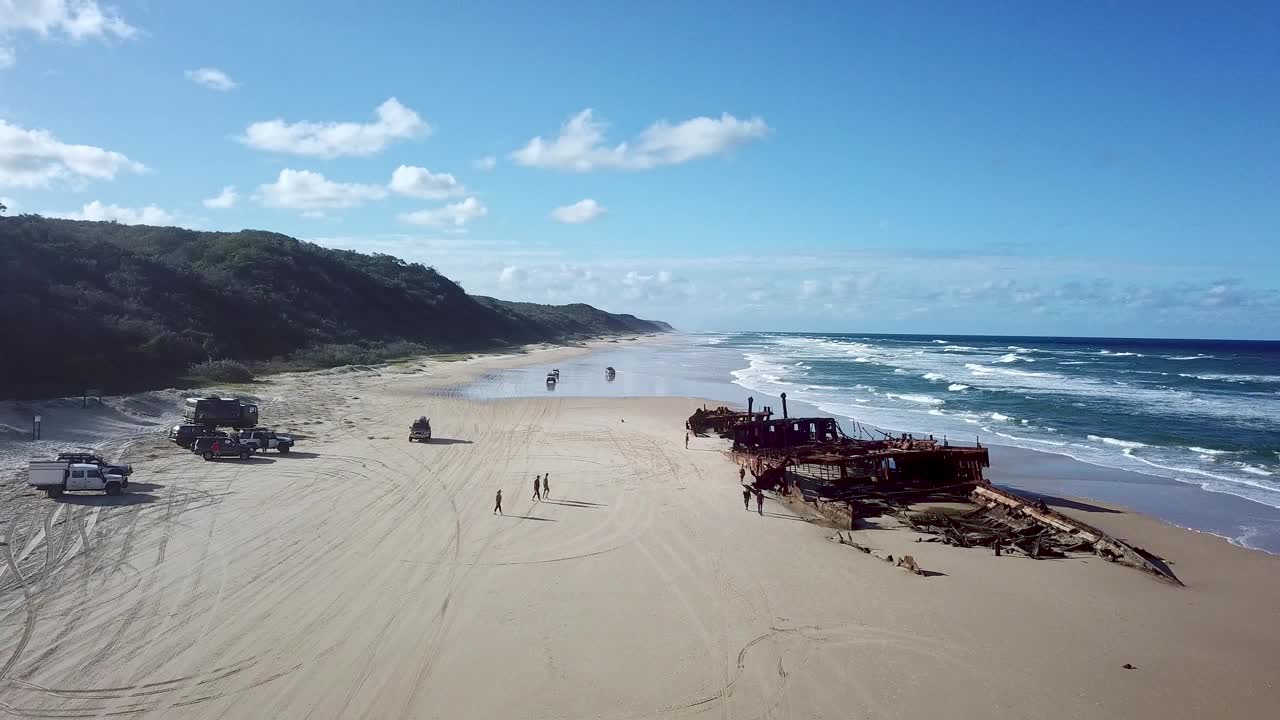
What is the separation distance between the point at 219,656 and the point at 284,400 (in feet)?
105

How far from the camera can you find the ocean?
25.7 m

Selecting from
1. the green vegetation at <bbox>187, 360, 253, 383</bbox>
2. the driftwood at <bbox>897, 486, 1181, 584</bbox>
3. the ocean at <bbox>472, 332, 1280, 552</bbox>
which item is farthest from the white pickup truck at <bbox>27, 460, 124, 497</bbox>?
the ocean at <bbox>472, 332, 1280, 552</bbox>

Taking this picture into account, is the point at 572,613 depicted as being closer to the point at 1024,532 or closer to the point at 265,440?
the point at 1024,532

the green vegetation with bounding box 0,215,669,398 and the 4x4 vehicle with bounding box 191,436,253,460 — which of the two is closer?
the 4x4 vehicle with bounding box 191,436,253,460

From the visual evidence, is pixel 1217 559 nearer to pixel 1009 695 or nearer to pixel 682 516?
pixel 1009 695

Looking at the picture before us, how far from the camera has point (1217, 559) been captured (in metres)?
18.2

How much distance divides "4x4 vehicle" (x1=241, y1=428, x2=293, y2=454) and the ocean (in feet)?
73.2

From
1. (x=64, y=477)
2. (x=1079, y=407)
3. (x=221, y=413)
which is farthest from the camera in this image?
(x=1079, y=407)

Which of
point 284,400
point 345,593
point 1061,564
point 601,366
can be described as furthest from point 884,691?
point 601,366

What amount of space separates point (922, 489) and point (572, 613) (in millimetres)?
14978

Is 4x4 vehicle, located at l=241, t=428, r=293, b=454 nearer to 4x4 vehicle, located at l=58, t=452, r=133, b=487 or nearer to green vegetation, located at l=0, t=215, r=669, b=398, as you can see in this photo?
4x4 vehicle, located at l=58, t=452, r=133, b=487

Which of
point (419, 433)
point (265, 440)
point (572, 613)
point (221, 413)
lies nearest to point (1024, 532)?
point (572, 613)

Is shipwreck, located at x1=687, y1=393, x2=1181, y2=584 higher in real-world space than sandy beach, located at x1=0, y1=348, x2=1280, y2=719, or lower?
higher

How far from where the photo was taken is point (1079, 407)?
4628cm
